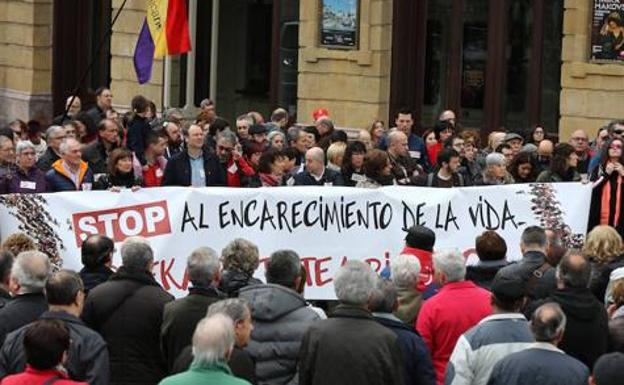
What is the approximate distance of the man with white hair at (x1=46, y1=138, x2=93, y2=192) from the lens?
1439 cm

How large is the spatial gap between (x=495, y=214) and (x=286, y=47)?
445 inches

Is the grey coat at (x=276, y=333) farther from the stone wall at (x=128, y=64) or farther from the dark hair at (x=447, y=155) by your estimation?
the stone wall at (x=128, y=64)

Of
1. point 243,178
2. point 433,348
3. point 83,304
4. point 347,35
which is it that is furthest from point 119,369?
point 347,35

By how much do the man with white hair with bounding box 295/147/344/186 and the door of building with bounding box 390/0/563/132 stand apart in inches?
296

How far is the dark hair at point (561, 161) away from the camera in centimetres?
1541

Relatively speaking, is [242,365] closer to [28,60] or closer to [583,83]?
[583,83]

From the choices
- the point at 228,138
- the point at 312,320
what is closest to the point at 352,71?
the point at 228,138

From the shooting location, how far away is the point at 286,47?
24875 mm

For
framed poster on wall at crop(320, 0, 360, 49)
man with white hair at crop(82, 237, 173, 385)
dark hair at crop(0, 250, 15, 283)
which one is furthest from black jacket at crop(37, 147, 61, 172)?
framed poster on wall at crop(320, 0, 360, 49)

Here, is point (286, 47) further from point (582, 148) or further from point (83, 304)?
point (83, 304)

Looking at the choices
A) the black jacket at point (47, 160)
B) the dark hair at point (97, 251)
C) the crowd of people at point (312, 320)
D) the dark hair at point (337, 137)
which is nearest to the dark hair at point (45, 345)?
the crowd of people at point (312, 320)

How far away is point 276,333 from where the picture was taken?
9555 millimetres

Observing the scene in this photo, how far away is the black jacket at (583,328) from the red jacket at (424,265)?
148 centimetres

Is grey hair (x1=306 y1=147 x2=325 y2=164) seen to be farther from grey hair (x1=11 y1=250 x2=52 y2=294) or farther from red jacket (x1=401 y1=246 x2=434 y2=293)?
→ grey hair (x1=11 y1=250 x2=52 y2=294)
